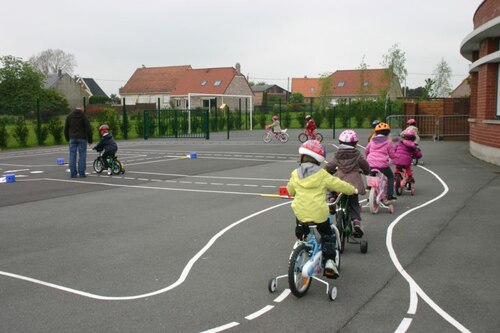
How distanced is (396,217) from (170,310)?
5492 mm

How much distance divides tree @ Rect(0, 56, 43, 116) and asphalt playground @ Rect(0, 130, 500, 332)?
41719mm

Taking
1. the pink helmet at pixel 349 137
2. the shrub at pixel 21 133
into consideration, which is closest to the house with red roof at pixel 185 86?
the shrub at pixel 21 133

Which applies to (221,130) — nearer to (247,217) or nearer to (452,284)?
(247,217)

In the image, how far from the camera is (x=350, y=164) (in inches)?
301

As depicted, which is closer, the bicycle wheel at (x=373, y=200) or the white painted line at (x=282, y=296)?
the white painted line at (x=282, y=296)

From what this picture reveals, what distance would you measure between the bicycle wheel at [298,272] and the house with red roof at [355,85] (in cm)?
4083

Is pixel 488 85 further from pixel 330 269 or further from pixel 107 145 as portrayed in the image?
pixel 330 269

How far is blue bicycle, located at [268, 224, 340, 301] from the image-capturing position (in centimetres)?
538

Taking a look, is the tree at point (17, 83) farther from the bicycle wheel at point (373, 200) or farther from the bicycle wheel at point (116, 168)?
the bicycle wheel at point (373, 200)

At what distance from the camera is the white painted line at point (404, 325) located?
15.5 ft

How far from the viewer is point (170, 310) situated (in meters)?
5.24

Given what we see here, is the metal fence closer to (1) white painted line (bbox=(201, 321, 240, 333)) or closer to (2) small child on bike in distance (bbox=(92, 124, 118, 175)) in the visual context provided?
(2) small child on bike in distance (bbox=(92, 124, 118, 175))

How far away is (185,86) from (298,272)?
76.4 m

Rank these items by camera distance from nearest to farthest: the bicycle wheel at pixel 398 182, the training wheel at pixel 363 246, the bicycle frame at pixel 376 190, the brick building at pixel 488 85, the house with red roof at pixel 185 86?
the training wheel at pixel 363 246
the bicycle frame at pixel 376 190
the bicycle wheel at pixel 398 182
the brick building at pixel 488 85
the house with red roof at pixel 185 86
